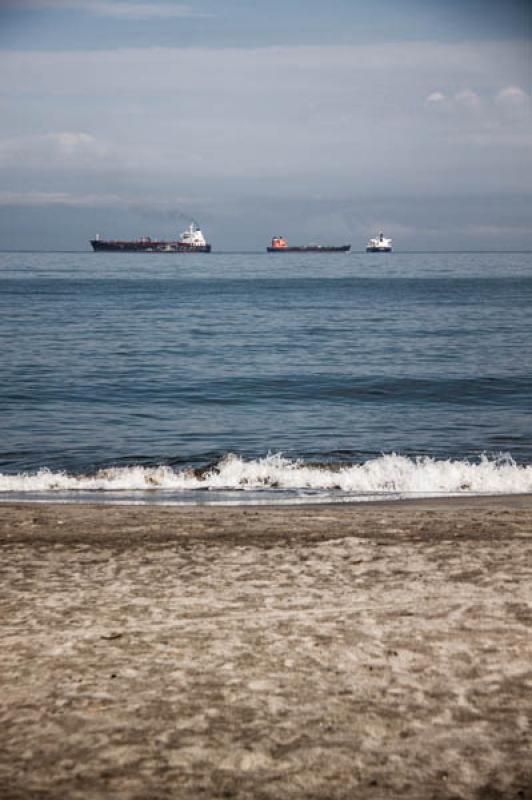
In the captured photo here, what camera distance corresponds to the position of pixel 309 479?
15.2 metres

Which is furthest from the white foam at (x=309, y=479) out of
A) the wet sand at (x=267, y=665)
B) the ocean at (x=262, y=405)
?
the wet sand at (x=267, y=665)

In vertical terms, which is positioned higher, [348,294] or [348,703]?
[348,294]

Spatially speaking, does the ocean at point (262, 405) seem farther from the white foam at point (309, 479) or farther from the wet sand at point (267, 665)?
the wet sand at point (267, 665)

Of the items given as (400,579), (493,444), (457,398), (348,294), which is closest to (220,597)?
A: (400,579)

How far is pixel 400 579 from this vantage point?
796 cm

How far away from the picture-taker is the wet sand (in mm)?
4629

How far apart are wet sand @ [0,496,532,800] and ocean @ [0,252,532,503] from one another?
16.5 ft

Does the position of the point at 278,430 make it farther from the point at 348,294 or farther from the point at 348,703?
the point at 348,294

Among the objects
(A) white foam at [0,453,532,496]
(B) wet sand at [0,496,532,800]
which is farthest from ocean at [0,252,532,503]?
(B) wet sand at [0,496,532,800]

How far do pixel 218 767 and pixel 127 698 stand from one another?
104 cm

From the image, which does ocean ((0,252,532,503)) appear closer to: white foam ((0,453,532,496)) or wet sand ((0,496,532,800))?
white foam ((0,453,532,496))

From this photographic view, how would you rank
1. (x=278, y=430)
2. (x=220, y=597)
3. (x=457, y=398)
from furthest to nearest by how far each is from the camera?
(x=457, y=398) < (x=278, y=430) < (x=220, y=597)

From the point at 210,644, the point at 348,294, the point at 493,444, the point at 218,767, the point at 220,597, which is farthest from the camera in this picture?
the point at 348,294

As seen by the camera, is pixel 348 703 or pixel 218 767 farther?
pixel 348 703
